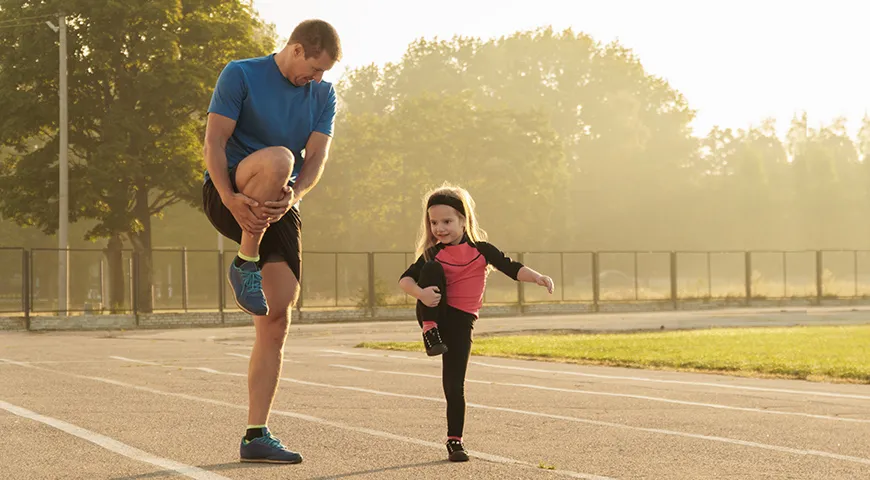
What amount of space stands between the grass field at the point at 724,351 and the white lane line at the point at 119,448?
8995mm

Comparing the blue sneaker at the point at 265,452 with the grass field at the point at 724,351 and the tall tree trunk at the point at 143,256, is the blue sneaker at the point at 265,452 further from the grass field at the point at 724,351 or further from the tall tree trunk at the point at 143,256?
the tall tree trunk at the point at 143,256

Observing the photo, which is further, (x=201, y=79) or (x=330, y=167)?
(x=330, y=167)

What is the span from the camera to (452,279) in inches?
269

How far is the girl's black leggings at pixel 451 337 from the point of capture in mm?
6711

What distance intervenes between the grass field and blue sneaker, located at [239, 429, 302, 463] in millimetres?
9391

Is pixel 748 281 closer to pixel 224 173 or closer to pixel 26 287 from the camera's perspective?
pixel 26 287

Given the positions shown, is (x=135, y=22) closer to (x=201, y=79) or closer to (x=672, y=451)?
(x=201, y=79)

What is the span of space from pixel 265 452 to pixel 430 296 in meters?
1.17

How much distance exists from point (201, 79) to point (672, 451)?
1261 inches

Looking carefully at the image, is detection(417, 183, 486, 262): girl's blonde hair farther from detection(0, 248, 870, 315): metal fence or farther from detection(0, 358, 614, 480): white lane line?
detection(0, 248, 870, 315): metal fence

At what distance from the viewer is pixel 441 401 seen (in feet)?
33.7

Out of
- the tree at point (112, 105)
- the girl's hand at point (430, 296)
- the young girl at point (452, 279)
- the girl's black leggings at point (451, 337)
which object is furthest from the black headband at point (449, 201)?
the tree at point (112, 105)

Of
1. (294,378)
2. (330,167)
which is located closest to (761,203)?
(330,167)

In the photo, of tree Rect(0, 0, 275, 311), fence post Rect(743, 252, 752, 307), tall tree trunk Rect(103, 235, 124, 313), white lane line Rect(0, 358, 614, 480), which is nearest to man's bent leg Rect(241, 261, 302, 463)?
white lane line Rect(0, 358, 614, 480)
